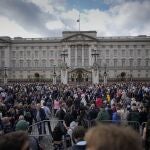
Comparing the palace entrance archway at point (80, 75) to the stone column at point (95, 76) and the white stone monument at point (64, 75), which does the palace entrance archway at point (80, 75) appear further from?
the white stone monument at point (64, 75)

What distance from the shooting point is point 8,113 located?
16.5 m

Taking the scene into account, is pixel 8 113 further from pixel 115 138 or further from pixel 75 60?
pixel 75 60

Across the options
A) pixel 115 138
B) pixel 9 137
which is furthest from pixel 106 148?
pixel 9 137

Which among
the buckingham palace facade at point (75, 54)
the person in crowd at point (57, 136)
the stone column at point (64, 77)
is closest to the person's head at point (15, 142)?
the person in crowd at point (57, 136)

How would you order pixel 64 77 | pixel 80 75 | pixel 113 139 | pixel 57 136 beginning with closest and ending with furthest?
pixel 113 139 < pixel 57 136 < pixel 64 77 < pixel 80 75

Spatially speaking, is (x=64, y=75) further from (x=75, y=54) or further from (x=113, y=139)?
(x=113, y=139)

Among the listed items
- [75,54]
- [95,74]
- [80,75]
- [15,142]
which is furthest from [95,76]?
[15,142]

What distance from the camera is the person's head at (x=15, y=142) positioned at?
3.14 metres

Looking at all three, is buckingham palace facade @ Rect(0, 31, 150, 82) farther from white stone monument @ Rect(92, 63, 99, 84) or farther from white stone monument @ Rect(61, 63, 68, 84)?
white stone monument @ Rect(61, 63, 68, 84)

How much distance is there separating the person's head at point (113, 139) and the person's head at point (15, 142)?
0.93 m

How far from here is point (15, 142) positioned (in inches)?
125

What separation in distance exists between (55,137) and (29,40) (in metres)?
97.9

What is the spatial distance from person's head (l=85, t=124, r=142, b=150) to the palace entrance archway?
91.3m

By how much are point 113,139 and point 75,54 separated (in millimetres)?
103689
